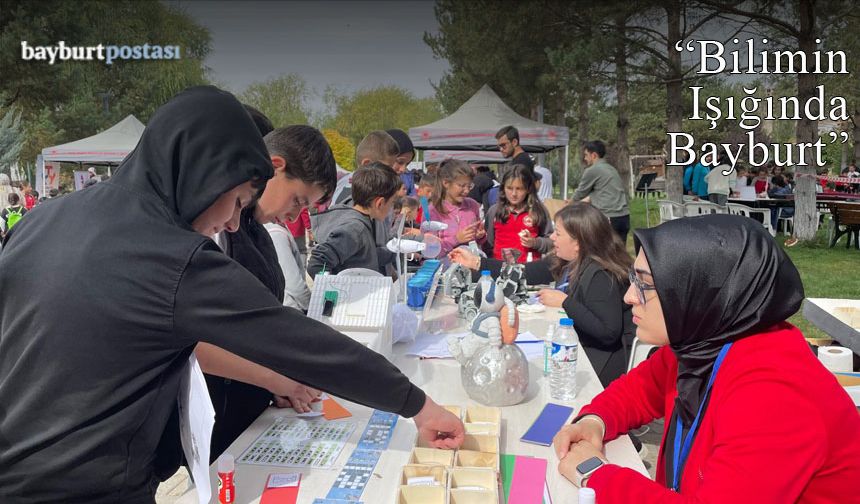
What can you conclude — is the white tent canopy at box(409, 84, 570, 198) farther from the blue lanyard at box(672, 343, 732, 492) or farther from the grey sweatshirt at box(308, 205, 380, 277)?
the blue lanyard at box(672, 343, 732, 492)

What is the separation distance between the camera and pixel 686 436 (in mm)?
1474

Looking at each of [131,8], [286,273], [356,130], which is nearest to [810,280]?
[286,273]

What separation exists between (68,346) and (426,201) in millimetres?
4806

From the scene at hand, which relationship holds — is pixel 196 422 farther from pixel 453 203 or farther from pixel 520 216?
pixel 453 203

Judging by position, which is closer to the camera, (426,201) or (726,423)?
(726,423)

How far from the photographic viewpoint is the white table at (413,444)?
4.72 feet

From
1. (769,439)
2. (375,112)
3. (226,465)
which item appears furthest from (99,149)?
(375,112)

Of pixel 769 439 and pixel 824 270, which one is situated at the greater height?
pixel 769 439

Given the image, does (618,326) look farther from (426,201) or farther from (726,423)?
(426,201)

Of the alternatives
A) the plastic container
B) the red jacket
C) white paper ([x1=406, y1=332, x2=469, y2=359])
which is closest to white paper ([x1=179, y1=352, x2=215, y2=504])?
the red jacket

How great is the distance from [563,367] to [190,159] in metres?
1.34

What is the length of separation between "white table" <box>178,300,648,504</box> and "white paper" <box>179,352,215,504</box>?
215 millimetres

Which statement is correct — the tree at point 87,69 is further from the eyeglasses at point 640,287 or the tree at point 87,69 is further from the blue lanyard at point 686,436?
the blue lanyard at point 686,436

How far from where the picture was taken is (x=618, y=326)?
2830 mm
